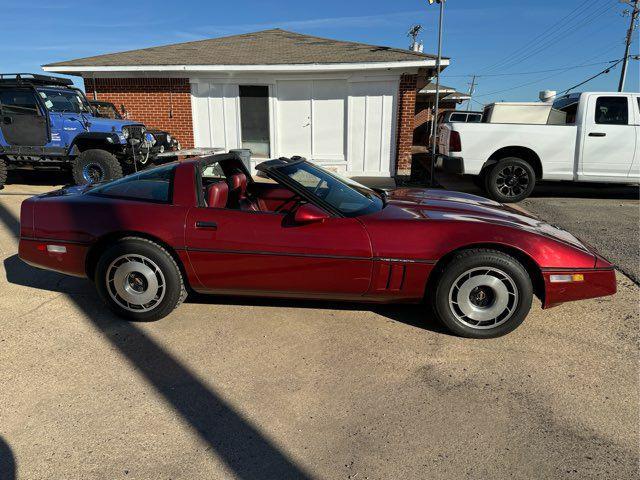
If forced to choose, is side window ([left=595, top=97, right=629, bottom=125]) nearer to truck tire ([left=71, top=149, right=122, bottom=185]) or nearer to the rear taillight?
the rear taillight

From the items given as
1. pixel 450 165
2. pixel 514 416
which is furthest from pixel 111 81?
pixel 514 416

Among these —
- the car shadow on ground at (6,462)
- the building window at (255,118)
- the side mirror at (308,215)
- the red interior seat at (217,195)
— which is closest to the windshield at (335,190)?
the side mirror at (308,215)

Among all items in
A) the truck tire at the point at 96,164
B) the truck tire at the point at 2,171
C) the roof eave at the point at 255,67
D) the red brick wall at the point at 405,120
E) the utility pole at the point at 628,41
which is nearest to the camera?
the truck tire at the point at 96,164

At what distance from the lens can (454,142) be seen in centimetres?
845

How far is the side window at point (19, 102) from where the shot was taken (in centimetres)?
871

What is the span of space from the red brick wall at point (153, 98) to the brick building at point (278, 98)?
0.02m

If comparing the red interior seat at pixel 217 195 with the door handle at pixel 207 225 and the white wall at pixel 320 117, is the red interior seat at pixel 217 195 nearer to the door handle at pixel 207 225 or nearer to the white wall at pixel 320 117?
the door handle at pixel 207 225

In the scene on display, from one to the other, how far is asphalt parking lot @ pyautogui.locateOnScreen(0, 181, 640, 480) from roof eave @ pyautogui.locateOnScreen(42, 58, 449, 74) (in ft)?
24.2

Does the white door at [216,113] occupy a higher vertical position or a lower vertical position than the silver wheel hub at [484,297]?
higher

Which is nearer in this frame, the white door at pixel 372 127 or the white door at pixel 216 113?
the white door at pixel 372 127

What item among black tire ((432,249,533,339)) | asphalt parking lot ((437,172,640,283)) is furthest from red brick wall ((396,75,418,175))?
black tire ((432,249,533,339))

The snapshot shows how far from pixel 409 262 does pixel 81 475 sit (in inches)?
89.1

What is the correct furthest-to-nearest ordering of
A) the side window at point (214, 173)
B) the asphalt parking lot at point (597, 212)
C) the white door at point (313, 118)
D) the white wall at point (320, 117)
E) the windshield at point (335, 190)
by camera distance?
the white door at point (313, 118) < the white wall at point (320, 117) < the asphalt parking lot at point (597, 212) < the side window at point (214, 173) < the windshield at point (335, 190)

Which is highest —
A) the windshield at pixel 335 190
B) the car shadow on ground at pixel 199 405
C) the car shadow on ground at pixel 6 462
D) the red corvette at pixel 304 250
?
the windshield at pixel 335 190
